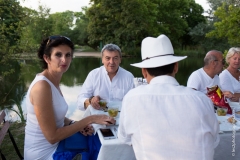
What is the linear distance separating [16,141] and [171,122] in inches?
126

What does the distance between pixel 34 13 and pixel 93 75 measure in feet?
12.6

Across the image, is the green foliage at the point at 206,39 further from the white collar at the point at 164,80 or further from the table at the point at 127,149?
the white collar at the point at 164,80

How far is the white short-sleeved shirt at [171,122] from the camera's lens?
123 centimetres

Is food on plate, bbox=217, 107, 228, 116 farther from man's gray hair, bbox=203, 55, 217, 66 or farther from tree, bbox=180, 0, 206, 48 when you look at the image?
tree, bbox=180, 0, 206, 48

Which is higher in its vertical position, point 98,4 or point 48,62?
point 98,4

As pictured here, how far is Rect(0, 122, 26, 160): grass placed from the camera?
3.23 meters

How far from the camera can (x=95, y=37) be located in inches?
1150

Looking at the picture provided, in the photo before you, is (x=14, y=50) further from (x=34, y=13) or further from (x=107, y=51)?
(x=107, y=51)

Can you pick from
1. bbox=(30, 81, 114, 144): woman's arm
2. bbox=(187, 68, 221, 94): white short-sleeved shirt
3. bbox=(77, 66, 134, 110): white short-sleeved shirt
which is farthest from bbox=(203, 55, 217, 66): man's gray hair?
bbox=(30, 81, 114, 144): woman's arm

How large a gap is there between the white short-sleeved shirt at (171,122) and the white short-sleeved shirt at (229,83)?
2682 mm

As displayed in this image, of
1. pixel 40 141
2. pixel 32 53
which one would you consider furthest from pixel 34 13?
pixel 40 141

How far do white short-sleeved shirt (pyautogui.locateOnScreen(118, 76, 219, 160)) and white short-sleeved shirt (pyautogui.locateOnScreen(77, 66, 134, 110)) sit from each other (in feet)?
6.98

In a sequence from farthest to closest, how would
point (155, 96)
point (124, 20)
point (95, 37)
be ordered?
point (95, 37)
point (124, 20)
point (155, 96)

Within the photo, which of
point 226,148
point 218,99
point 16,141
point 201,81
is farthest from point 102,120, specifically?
point 16,141
